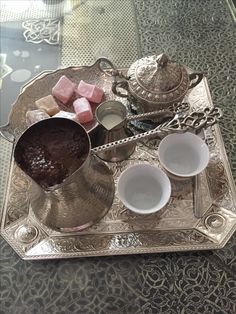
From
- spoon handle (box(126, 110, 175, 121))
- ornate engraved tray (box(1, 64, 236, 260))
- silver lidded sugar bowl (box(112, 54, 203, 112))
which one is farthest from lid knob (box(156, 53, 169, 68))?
ornate engraved tray (box(1, 64, 236, 260))

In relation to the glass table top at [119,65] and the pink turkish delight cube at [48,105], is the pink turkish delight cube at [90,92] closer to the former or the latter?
the pink turkish delight cube at [48,105]

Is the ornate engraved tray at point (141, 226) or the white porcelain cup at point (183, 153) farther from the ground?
the white porcelain cup at point (183, 153)

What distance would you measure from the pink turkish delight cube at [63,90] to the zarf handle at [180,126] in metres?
0.26

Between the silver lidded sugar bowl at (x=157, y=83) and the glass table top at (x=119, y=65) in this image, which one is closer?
the glass table top at (x=119, y=65)

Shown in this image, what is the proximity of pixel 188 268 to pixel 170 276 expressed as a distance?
1.6 inches

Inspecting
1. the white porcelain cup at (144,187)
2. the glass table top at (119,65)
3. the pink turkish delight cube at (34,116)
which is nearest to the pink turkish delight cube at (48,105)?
the pink turkish delight cube at (34,116)

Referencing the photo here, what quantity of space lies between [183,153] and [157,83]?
0.17 metres

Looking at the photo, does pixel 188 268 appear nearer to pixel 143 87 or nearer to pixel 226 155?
pixel 226 155

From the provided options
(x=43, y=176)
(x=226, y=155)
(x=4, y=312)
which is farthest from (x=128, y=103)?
(x=4, y=312)

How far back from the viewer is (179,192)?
86cm

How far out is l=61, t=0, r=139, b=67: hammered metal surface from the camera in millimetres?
1177

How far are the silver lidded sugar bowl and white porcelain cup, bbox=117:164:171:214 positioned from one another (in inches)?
6.3

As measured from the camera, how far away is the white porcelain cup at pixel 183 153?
85cm

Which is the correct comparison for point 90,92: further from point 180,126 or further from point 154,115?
point 180,126
